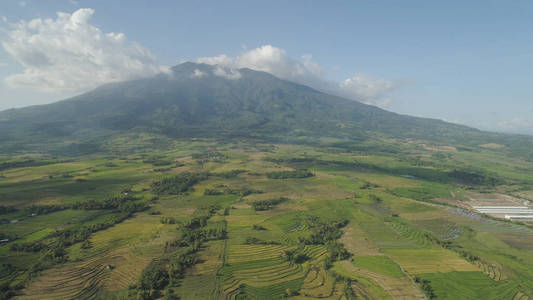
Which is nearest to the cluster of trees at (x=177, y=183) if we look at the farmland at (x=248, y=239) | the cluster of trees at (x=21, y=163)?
the farmland at (x=248, y=239)

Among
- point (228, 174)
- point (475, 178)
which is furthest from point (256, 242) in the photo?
point (475, 178)

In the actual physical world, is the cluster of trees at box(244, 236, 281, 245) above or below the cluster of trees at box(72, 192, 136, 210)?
below

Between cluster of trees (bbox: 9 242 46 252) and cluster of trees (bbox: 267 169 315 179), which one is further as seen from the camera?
cluster of trees (bbox: 267 169 315 179)

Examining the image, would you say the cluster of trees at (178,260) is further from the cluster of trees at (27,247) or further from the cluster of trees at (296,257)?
the cluster of trees at (27,247)

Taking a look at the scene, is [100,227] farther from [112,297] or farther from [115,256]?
[112,297]

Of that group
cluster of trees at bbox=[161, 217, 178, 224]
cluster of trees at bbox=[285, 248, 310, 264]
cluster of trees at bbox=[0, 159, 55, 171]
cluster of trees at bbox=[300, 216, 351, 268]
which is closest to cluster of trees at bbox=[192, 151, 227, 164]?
cluster of trees at bbox=[0, 159, 55, 171]

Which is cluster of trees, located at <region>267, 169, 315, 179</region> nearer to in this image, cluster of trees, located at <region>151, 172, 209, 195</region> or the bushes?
cluster of trees, located at <region>151, 172, 209, 195</region>
